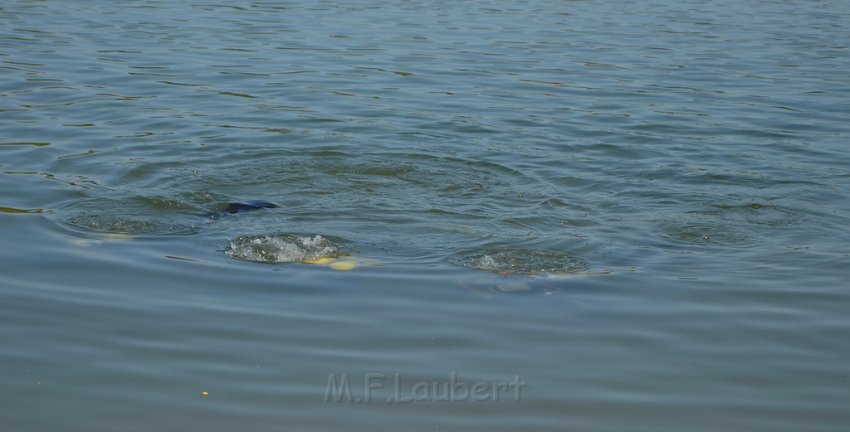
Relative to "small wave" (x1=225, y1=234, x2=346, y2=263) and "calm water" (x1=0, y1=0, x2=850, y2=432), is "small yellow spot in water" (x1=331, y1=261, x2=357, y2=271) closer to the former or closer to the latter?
"calm water" (x1=0, y1=0, x2=850, y2=432)

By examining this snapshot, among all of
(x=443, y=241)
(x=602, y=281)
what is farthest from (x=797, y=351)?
(x=443, y=241)

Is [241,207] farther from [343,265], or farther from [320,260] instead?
[343,265]

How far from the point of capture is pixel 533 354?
5.48 m

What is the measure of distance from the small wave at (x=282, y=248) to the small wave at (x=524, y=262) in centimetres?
89

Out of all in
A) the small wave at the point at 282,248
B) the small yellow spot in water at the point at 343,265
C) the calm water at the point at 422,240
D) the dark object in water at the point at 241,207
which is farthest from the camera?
the dark object in water at the point at 241,207

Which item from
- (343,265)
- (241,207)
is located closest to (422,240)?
(343,265)

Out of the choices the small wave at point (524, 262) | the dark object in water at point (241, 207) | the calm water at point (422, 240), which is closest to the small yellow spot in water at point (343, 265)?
the calm water at point (422, 240)

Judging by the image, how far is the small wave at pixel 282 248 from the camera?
6.80m

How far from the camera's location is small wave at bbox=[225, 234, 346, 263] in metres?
6.80

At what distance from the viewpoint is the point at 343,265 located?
264 inches

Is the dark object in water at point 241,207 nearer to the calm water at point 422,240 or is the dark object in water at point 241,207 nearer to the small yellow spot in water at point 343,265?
the calm water at point 422,240

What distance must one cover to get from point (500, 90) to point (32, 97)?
219 inches

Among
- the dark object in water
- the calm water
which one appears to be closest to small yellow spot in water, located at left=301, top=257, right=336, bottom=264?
the calm water

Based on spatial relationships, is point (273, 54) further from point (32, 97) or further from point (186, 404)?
point (186, 404)
